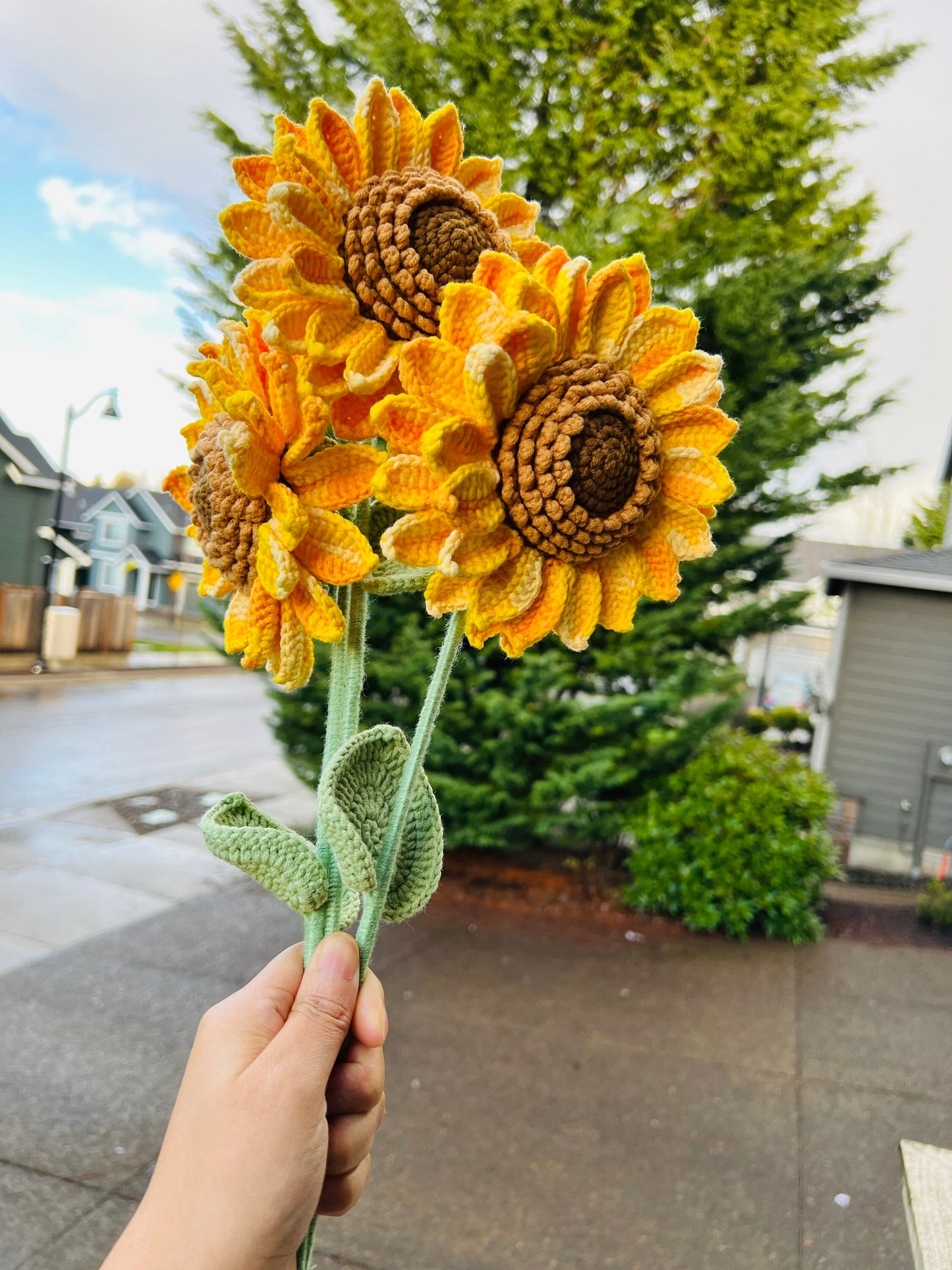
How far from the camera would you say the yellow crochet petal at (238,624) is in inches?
30.9

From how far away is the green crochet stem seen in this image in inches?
32.1

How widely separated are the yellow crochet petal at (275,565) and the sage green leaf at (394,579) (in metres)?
0.11

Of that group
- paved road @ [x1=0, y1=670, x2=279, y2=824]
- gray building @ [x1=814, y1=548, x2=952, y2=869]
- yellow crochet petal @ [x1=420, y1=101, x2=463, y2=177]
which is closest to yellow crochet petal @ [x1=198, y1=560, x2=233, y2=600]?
yellow crochet petal @ [x1=420, y1=101, x2=463, y2=177]

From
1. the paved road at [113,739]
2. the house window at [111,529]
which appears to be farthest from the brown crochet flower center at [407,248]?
the house window at [111,529]

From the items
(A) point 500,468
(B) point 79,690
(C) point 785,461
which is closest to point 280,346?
(A) point 500,468

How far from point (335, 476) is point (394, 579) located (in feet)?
0.36

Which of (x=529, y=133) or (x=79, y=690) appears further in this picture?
(x=79, y=690)

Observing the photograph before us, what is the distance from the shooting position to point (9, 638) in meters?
16.1

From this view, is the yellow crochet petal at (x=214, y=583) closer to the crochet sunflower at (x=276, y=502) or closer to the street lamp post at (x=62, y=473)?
the crochet sunflower at (x=276, y=502)

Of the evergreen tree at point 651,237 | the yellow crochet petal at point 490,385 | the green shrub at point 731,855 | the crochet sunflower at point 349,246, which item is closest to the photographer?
the yellow crochet petal at point 490,385

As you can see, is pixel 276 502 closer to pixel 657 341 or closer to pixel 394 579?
pixel 394 579

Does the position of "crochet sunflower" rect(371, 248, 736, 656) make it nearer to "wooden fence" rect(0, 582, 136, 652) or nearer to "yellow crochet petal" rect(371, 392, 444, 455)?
"yellow crochet petal" rect(371, 392, 444, 455)

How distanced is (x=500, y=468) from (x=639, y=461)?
0.12m

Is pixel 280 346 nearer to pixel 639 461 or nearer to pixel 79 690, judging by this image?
pixel 639 461
